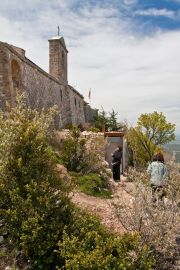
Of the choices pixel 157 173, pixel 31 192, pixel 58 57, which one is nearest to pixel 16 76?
pixel 58 57

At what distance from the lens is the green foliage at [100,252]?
5.23 meters

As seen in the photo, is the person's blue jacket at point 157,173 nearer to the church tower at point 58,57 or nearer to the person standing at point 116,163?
the person standing at point 116,163

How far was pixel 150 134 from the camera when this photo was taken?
2930 cm

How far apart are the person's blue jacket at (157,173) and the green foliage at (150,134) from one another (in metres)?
18.9

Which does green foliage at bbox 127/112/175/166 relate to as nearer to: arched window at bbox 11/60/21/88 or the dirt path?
arched window at bbox 11/60/21/88

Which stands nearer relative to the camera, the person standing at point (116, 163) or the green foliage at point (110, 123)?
the person standing at point (116, 163)

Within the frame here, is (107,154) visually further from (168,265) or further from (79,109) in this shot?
(168,265)

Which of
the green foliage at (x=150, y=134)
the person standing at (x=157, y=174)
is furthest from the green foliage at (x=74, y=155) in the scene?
the green foliage at (x=150, y=134)

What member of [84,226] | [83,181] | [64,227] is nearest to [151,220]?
[84,226]

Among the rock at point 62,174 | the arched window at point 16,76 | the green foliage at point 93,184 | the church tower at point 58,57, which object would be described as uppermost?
the church tower at point 58,57

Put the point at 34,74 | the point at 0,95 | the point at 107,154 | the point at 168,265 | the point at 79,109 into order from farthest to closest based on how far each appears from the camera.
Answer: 1. the point at 79,109
2. the point at 107,154
3. the point at 34,74
4. the point at 0,95
5. the point at 168,265

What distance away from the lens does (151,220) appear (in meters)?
6.72

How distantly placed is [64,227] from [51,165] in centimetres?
139

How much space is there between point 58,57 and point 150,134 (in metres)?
10.7
